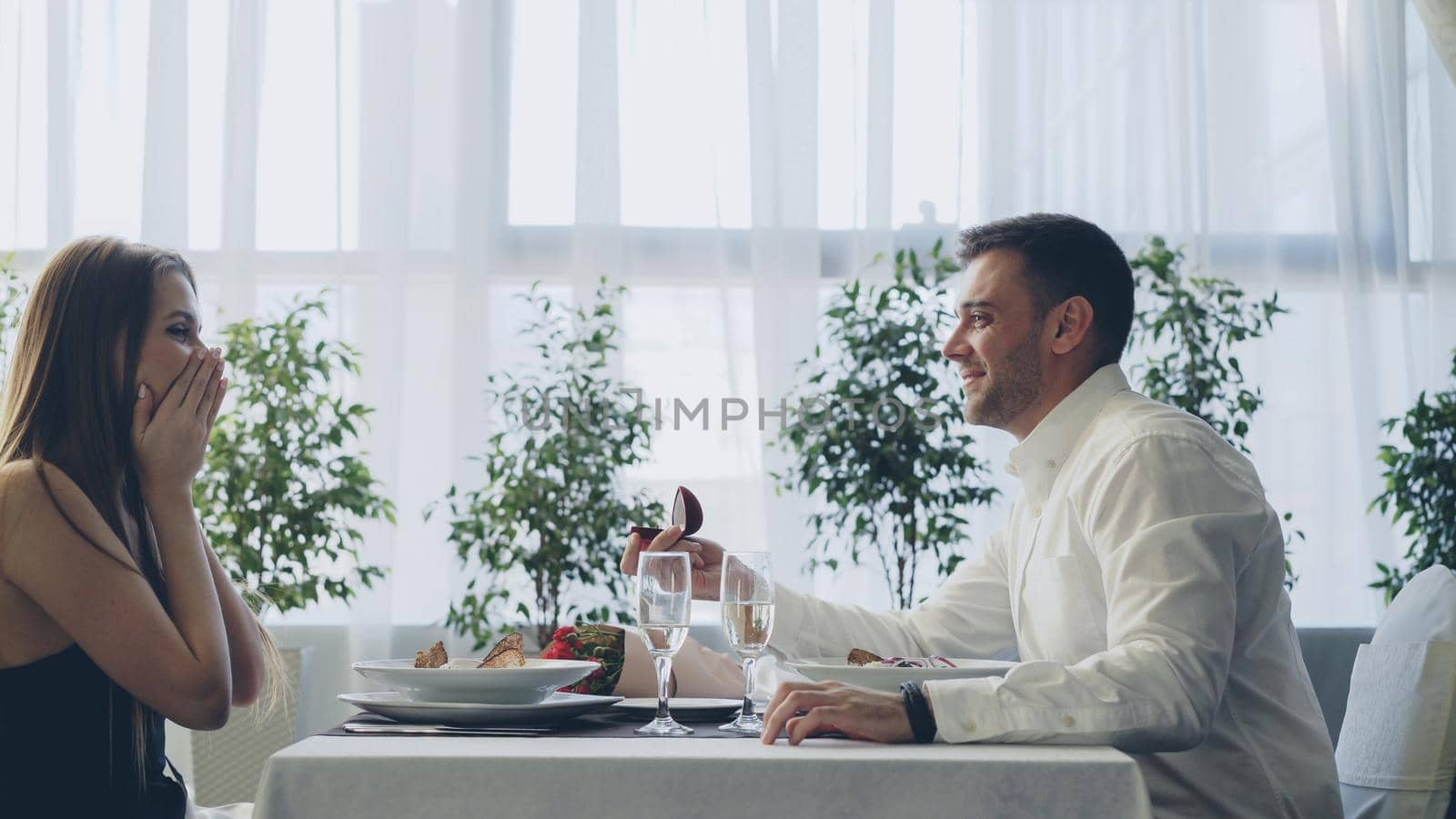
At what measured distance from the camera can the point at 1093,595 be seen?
5.38 ft

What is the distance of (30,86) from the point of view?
3775 millimetres

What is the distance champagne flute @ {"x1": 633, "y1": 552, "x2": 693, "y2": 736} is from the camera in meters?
1.28

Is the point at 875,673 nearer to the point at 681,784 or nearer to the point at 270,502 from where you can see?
the point at 681,784

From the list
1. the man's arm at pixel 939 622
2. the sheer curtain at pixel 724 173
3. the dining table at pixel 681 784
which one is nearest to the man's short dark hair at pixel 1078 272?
the man's arm at pixel 939 622

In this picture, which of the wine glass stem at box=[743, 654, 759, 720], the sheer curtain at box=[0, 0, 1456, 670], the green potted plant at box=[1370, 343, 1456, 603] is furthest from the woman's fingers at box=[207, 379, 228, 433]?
the green potted plant at box=[1370, 343, 1456, 603]

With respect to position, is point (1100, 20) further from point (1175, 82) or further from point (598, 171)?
point (598, 171)

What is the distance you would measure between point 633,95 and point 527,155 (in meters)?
0.36

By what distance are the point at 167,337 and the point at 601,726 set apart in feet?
2.39

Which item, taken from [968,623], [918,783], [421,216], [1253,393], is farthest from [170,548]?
[1253,393]

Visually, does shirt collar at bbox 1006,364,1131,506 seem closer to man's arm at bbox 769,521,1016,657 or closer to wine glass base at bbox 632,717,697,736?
man's arm at bbox 769,521,1016,657

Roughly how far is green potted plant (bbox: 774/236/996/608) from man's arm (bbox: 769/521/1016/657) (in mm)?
1214

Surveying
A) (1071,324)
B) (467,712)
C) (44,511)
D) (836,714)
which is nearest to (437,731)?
(467,712)

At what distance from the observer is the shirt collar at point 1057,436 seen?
71.3 inches

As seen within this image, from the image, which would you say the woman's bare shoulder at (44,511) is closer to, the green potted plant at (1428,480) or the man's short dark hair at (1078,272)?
the man's short dark hair at (1078,272)
